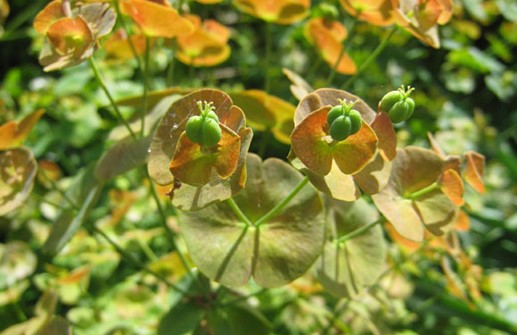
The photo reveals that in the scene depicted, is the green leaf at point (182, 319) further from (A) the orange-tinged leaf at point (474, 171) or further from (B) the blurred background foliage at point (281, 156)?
(A) the orange-tinged leaf at point (474, 171)

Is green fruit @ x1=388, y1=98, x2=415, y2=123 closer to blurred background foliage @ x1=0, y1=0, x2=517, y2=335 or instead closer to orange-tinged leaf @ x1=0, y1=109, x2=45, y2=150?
→ blurred background foliage @ x1=0, y1=0, x2=517, y2=335

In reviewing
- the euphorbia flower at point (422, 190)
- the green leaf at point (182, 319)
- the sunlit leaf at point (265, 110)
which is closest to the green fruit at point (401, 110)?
the euphorbia flower at point (422, 190)

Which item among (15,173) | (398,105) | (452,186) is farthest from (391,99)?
(15,173)

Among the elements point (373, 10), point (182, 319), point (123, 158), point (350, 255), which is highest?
point (373, 10)

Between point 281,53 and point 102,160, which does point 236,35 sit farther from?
point 102,160

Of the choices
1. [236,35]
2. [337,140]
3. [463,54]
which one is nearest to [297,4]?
[337,140]

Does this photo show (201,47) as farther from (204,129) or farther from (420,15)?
(204,129)

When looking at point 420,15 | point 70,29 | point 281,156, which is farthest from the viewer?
point 281,156
